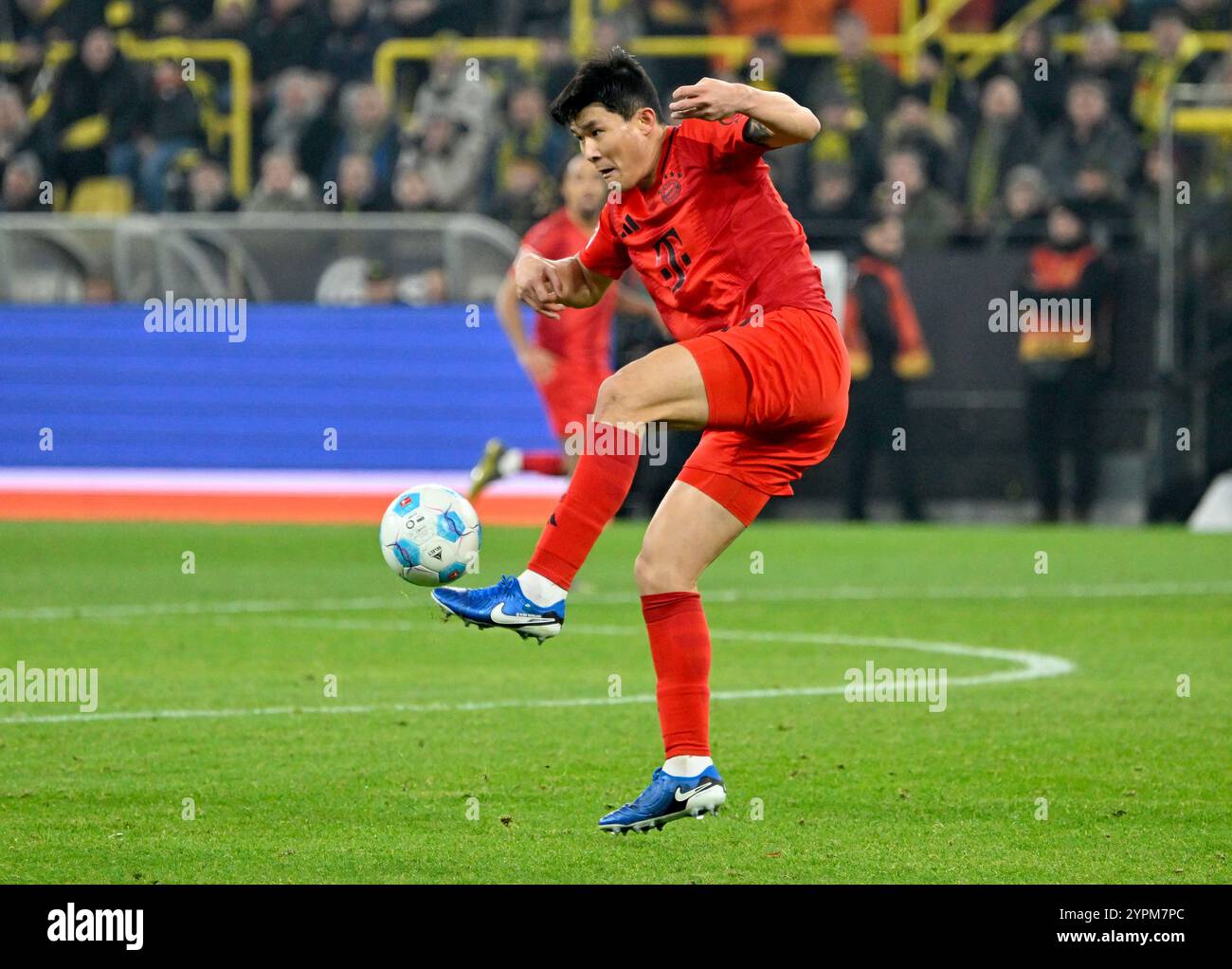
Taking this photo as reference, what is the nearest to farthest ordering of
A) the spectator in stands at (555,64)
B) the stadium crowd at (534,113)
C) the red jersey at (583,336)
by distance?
the red jersey at (583,336)
the stadium crowd at (534,113)
the spectator in stands at (555,64)

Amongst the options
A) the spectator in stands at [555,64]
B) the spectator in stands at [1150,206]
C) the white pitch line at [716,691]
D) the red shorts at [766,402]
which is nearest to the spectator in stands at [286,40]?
the spectator in stands at [555,64]

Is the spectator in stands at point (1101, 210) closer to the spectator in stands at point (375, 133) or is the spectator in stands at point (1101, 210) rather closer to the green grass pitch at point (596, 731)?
the green grass pitch at point (596, 731)

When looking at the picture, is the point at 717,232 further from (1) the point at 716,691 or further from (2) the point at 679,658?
(1) the point at 716,691

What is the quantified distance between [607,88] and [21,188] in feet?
47.3

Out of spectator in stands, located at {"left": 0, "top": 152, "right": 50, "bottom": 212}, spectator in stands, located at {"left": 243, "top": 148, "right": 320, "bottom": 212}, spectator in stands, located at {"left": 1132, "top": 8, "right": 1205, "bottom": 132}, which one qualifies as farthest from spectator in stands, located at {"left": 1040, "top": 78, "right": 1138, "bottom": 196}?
spectator in stands, located at {"left": 0, "top": 152, "right": 50, "bottom": 212}

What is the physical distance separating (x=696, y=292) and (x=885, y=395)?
11143mm

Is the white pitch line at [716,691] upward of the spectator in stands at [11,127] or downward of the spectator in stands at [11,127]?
downward

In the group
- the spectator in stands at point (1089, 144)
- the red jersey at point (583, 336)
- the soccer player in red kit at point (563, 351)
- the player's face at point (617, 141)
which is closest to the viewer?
the player's face at point (617, 141)

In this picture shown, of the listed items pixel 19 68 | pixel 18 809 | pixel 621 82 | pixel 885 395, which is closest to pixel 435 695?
pixel 18 809

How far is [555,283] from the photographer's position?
247 inches

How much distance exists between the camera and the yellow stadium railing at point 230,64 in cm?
1983

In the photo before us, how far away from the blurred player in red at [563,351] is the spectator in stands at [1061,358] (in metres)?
4.27

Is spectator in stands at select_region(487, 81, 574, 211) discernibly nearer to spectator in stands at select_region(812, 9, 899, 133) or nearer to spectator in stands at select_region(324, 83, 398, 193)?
spectator in stands at select_region(324, 83, 398, 193)

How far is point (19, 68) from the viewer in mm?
20000
